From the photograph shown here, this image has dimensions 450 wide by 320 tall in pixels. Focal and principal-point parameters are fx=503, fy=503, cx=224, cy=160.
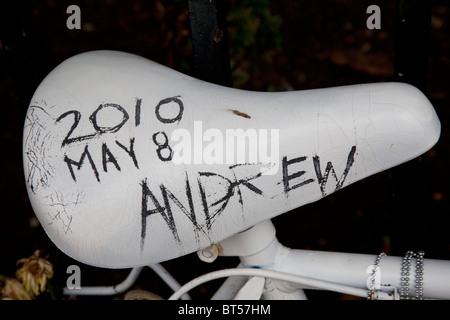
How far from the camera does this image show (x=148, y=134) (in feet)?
2.86

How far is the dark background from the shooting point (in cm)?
167

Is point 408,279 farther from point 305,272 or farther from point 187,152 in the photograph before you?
point 187,152

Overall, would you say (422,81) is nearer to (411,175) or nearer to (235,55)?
(411,175)

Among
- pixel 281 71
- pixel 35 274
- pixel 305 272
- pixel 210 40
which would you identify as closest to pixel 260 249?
pixel 305 272

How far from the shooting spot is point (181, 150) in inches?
33.9

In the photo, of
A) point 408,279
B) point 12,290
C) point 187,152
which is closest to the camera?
point 187,152

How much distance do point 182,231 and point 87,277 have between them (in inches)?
43.8

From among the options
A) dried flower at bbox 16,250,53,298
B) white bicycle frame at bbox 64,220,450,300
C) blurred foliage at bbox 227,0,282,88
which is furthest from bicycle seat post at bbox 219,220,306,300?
blurred foliage at bbox 227,0,282,88

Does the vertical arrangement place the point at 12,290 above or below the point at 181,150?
below

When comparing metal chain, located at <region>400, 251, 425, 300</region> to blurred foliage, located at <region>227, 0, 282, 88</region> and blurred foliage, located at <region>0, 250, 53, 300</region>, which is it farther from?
blurred foliage, located at <region>227, 0, 282, 88</region>

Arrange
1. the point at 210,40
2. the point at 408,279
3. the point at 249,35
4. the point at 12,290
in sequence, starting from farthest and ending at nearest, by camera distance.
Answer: the point at 249,35 → the point at 12,290 → the point at 210,40 → the point at 408,279

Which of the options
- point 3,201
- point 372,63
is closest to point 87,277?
point 3,201

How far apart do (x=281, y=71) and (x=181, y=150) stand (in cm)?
172

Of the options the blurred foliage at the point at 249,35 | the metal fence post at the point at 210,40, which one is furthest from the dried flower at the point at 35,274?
the blurred foliage at the point at 249,35
